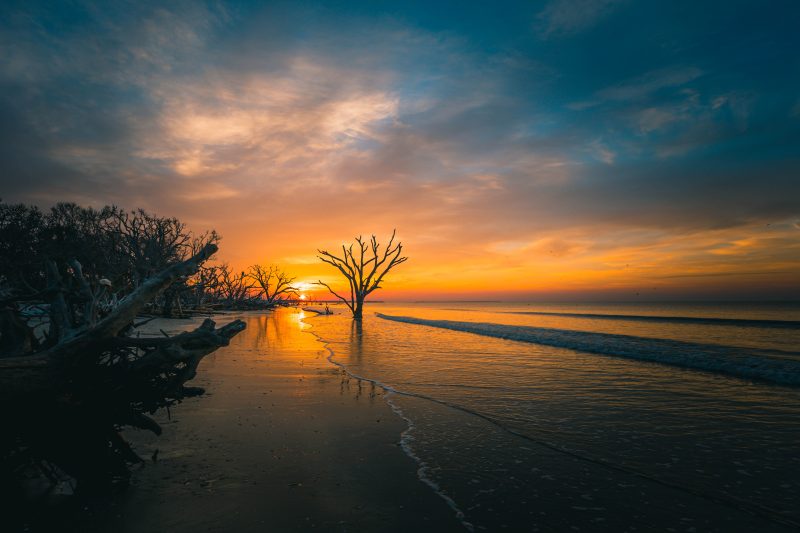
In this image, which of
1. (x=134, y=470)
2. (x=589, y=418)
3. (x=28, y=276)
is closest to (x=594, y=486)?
(x=589, y=418)

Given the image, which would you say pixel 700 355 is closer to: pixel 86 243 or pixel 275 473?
pixel 275 473

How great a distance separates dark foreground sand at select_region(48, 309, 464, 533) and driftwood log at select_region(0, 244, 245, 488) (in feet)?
1.51

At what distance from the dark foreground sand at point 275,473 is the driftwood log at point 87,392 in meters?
0.46

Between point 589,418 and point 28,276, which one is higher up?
point 28,276

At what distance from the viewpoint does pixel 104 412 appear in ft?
11.0

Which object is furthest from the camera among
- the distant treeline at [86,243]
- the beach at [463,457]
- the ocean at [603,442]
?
the distant treeline at [86,243]

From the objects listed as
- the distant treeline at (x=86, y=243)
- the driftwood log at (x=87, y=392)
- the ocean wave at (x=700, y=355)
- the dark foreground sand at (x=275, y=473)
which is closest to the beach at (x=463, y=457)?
the dark foreground sand at (x=275, y=473)

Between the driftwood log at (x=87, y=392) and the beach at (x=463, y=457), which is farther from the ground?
the driftwood log at (x=87, y=392)

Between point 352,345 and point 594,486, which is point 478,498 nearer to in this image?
point 594,486

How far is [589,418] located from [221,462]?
5322 millimetres

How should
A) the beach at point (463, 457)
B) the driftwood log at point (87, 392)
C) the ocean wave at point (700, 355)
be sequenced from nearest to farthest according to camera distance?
the driftwood log at point (87, 392) → the beach at point (463, 457) → the ocean wave at point (700, 355)

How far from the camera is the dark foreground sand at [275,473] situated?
302 centimetres

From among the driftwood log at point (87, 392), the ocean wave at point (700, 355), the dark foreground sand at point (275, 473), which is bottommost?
the ocean wave at point (700, 355)

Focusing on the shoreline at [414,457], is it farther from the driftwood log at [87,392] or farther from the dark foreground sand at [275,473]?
the driftwood log at [87,392]
